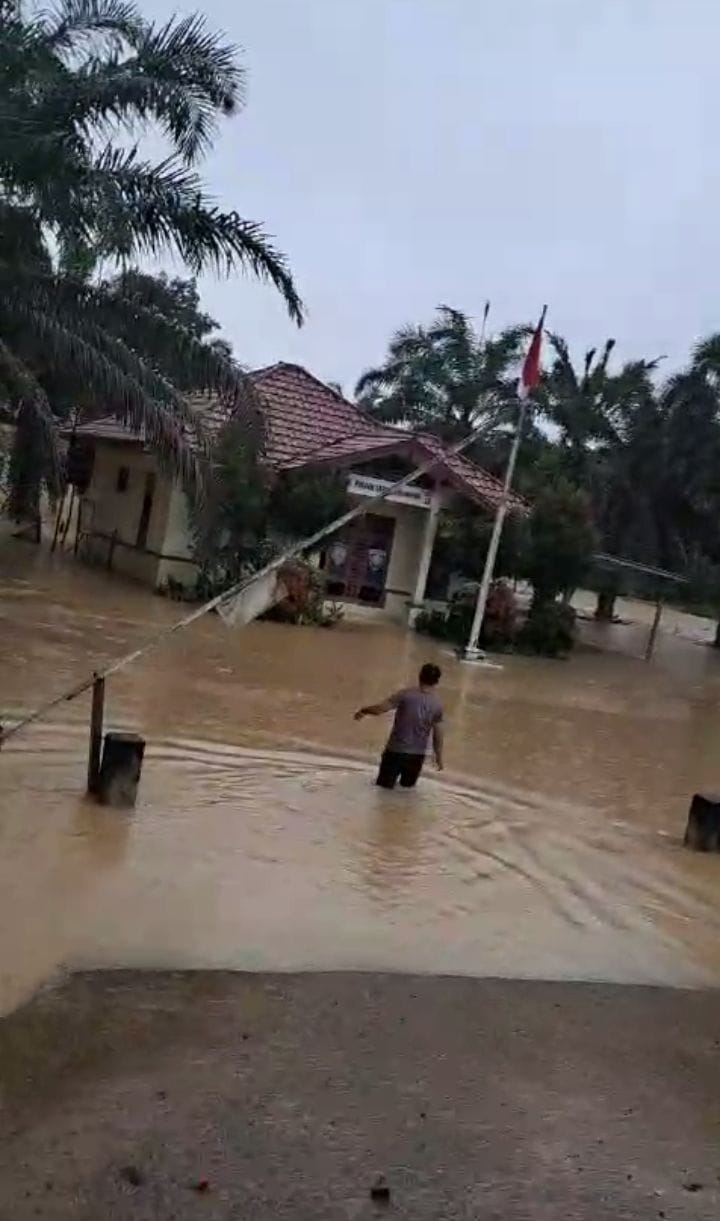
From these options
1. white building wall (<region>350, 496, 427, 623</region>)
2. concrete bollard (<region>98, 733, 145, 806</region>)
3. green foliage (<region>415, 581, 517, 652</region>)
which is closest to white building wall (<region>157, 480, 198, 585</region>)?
white building wall (<region>350, 496, 427, 623</region>)

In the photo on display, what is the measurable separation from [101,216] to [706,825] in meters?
7.36

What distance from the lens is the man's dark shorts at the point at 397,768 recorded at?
39.6 ft

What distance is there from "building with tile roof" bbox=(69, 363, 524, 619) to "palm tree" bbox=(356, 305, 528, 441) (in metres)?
12.0

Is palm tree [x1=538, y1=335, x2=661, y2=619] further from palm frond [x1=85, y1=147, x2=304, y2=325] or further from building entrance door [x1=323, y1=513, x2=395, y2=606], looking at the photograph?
palm frond [x1=85, y1=147, x2=304, y2=325]

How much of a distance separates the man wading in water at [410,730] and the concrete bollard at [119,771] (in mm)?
2488

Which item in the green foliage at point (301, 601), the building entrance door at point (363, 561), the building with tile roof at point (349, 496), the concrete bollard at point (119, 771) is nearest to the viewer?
the concrete bollard at point (119, 771)

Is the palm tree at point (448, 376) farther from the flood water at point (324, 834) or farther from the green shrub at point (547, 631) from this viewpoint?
the flood water at point (324, 834)

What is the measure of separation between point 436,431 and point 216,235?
95.7 feet

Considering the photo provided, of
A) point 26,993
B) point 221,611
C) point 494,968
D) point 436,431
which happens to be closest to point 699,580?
point 436,431

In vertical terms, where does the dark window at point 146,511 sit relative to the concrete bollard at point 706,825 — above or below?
above

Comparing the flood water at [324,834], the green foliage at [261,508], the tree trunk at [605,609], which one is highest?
the green foliage at [261,508]

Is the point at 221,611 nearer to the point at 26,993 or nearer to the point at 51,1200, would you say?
the point at 26,993

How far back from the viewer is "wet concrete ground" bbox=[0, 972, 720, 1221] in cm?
456

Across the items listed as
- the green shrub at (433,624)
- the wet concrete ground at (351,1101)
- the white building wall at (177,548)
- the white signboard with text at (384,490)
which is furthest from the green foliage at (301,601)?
the wet concrete ground at (351,1101)
